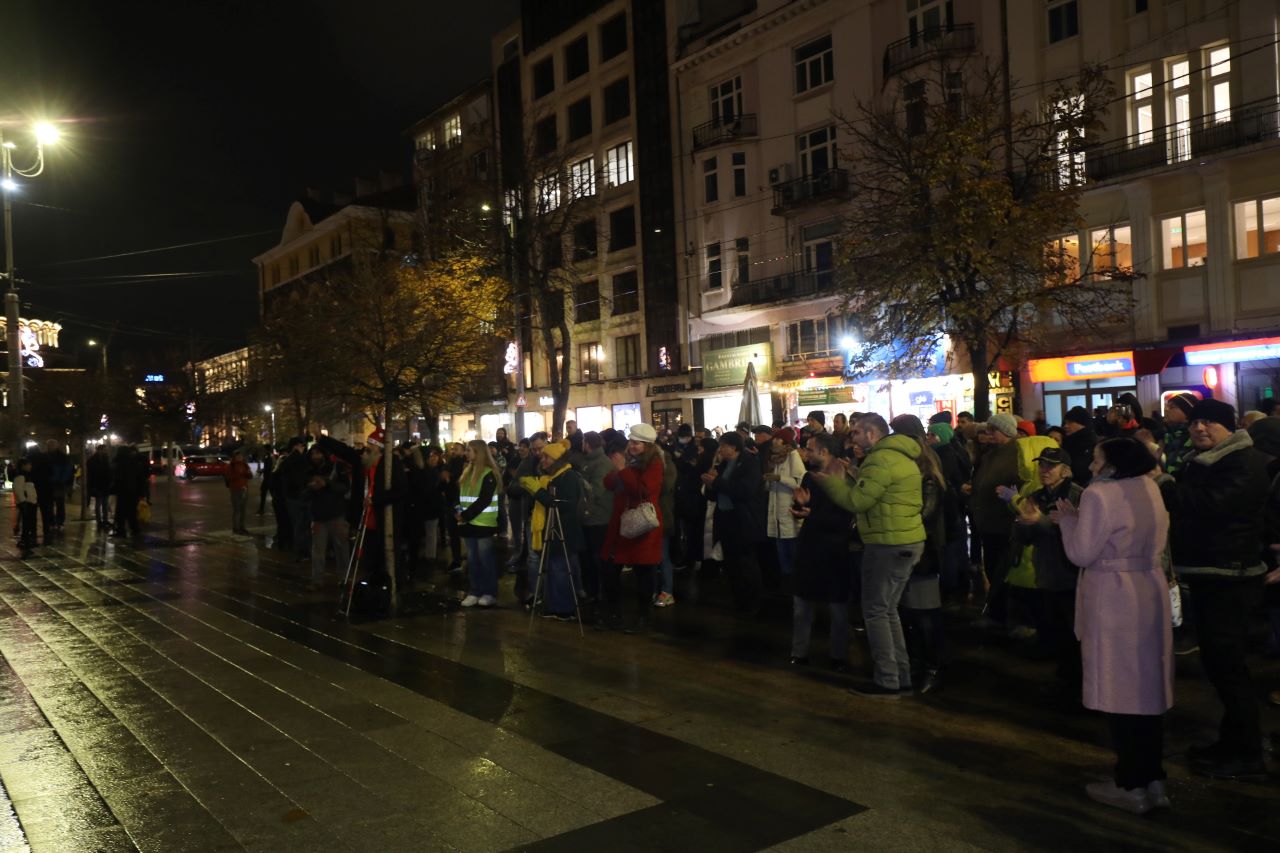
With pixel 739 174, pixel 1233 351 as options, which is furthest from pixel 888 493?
pixel 739 174

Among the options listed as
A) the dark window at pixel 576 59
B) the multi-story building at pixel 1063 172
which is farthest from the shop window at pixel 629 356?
the dark window at pixel 576 59

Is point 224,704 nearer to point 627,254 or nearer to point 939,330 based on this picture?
point 939,330

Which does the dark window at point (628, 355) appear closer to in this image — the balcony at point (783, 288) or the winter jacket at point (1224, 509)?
the balcony at point (783, 288)

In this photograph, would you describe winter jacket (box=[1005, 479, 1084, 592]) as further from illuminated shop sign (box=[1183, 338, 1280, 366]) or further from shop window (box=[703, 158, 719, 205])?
shop window (box=[703, 158, 719, 205])

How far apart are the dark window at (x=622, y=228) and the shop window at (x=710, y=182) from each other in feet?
17.0

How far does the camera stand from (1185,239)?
79.7 ft

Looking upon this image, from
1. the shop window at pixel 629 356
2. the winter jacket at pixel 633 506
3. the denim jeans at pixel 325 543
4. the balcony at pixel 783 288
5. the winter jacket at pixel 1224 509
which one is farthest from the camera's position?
the shop window at pixel 629 356

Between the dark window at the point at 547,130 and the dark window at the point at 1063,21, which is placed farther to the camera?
the dark window at the point at 547,130

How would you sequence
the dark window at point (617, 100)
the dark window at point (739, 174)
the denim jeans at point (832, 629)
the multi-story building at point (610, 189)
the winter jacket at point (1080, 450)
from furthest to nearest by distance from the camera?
the dark window at point (617, 100) < the multi-story building at point (610, 189) < the dark window at point (739, 174) < the winter jacket at point (1080, 450) < the denim jeans at point (832, 629)

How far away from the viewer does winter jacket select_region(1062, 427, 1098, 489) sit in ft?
30.1

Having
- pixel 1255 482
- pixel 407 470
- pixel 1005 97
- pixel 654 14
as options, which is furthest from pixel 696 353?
pixel 1255 482

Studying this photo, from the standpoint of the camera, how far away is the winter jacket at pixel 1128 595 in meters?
4.79

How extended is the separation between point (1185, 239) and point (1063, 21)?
22.2ft

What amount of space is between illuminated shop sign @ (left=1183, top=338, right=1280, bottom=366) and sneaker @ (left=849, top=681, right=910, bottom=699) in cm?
1977
